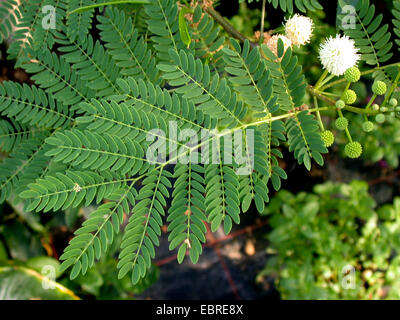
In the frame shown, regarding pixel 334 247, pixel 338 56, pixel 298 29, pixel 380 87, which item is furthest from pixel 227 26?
pixel 334 247

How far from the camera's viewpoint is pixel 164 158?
2.67ft

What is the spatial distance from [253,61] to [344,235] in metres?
1.60

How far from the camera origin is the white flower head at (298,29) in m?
0.83

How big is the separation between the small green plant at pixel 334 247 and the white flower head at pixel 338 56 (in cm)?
117

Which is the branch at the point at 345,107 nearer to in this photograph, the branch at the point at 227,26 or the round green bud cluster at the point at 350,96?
the round green bud cluster at the point at 350,96

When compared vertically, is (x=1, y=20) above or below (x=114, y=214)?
above

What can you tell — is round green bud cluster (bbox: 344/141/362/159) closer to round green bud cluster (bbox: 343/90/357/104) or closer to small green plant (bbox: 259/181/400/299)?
round green bud cluster (bbox: 343/90/357/104)

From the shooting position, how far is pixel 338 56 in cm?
77

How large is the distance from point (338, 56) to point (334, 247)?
133 cm

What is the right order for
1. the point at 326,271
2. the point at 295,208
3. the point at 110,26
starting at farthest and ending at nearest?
the point at 295,208 → the point at 326,271 → the point at 110,26

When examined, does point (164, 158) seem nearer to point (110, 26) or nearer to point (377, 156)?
point (110, 26)
